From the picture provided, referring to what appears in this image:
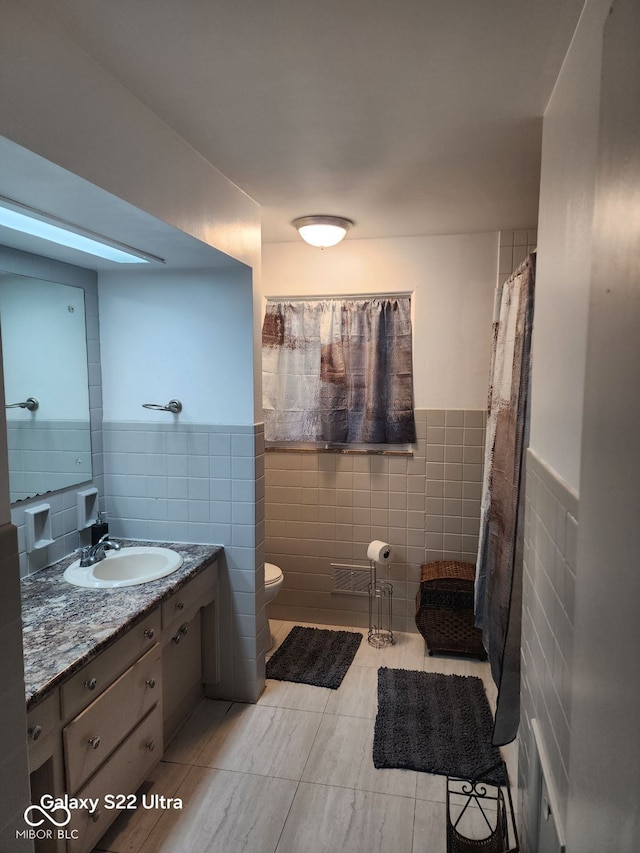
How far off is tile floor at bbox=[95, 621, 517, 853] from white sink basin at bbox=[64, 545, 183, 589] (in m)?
0.74

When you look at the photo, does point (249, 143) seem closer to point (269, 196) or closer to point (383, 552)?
point (269, 196)

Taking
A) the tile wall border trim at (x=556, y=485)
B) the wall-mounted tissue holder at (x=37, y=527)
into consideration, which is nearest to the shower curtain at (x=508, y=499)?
the tile wall border trim at (x=556, y=485)

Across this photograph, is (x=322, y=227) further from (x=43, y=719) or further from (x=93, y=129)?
(x=43, y=719)

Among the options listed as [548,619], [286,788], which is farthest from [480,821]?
[548,619]

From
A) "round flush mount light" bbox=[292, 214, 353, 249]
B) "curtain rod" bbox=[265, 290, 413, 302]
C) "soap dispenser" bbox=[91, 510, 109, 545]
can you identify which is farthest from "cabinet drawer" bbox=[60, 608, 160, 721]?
"curtain rod" bbox=[265, 290, 413, 302]

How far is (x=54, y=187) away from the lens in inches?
52.9

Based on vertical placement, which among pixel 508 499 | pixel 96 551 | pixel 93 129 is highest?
pixel 93 129

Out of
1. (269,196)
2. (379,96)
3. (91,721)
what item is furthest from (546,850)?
(269,196)

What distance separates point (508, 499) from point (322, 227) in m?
1.61

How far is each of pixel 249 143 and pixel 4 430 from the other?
130 centimetres

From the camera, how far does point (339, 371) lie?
10.4 feet

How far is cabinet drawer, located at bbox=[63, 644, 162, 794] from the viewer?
147 cm

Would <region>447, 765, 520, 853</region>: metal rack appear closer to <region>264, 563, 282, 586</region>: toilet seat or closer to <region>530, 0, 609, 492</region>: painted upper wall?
<region>530, 0, 609, 492</region>: painted upper wall

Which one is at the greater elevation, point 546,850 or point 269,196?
point 269,196
